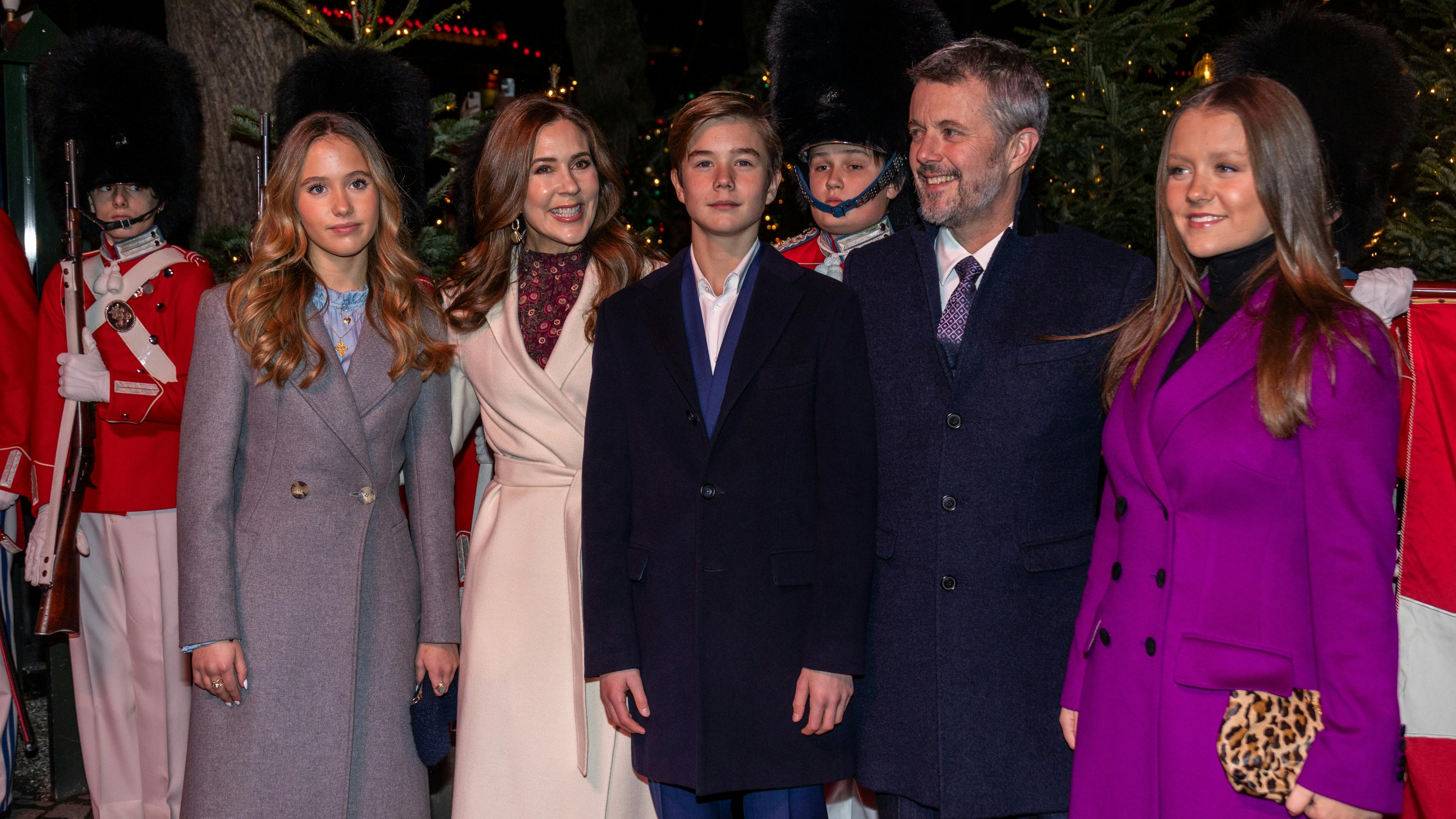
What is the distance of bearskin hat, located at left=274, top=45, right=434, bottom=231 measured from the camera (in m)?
4.09

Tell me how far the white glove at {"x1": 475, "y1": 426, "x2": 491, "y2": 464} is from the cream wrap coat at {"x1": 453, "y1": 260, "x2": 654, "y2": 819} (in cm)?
49

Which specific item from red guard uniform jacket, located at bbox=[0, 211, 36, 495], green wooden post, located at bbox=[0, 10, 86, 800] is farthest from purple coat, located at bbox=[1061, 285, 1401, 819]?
green wooden post, located at bbox=[0, 10, 86, 800]

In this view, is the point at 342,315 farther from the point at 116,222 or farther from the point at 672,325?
the point at 116,222

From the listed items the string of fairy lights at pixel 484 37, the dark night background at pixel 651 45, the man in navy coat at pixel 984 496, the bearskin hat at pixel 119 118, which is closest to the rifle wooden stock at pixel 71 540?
the bearskin hat at pixel 119 118

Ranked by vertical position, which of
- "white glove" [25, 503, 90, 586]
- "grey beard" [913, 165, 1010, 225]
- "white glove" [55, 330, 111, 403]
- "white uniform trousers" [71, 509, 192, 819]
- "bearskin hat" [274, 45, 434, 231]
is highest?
"bearskin hat" [274, 45, 434, 231]

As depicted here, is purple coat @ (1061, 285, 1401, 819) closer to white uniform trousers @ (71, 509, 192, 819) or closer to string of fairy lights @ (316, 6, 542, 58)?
white uniform trousers @ (71, 509, 192, 819)

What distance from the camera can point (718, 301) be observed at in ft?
9.97

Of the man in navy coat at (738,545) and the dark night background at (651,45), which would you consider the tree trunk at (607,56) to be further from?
the man in navy coat at (738,545)

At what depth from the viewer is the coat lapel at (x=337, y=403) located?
318 cm

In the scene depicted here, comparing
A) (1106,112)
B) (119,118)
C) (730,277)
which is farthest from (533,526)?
(1106,112)

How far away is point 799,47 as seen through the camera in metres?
4.35

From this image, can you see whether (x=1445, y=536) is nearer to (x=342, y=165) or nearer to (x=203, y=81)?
(x=342, y=165)

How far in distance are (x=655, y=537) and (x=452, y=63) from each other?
17961 mm

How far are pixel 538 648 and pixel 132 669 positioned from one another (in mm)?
2264
